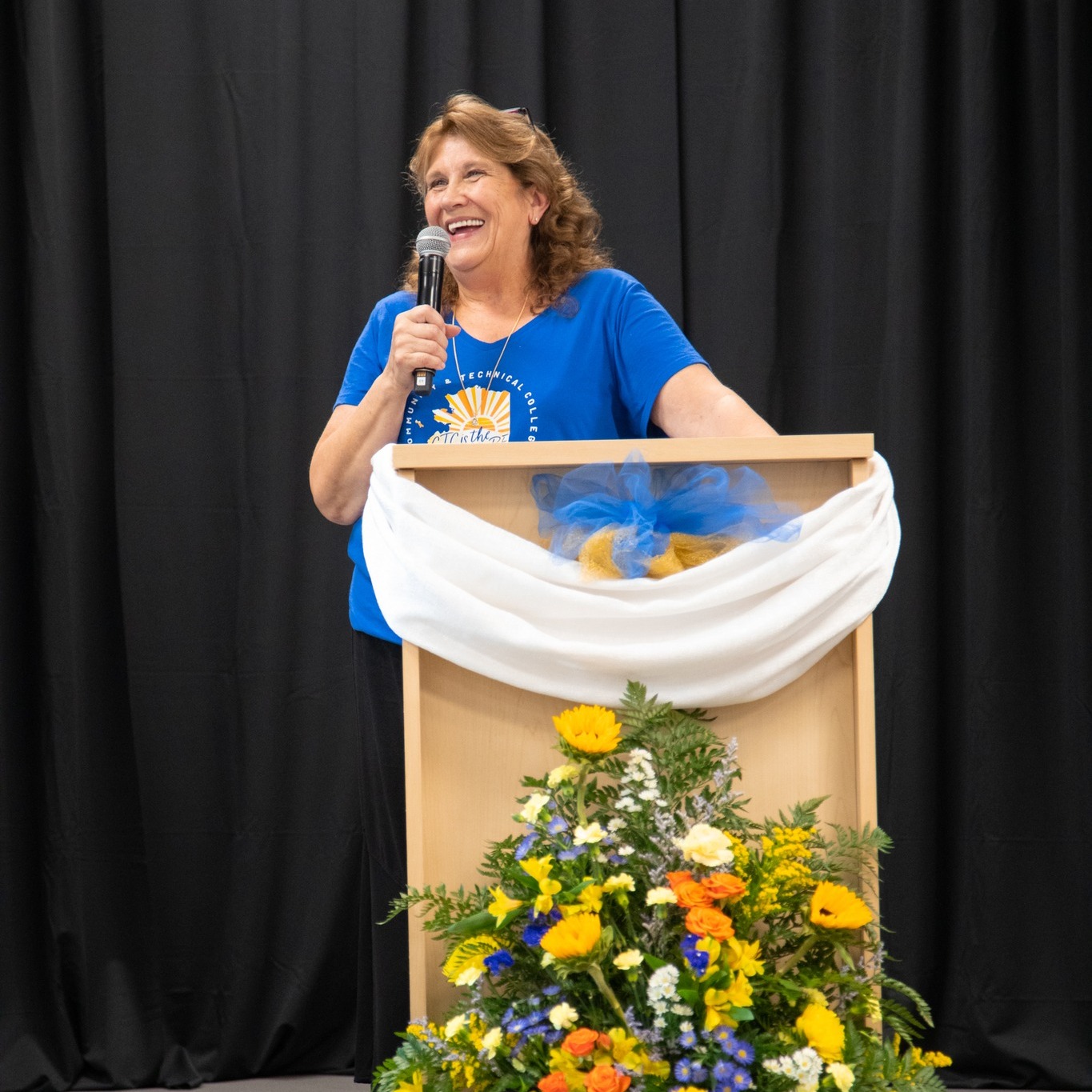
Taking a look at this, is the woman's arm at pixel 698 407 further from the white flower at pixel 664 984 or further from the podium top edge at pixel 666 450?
the white flower at pixel 664 984

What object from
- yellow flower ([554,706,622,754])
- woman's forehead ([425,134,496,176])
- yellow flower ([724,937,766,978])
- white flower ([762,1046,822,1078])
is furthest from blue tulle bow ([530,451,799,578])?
woman's forehead ([425,134,496,176])

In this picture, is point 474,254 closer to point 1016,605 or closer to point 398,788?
point 398,788

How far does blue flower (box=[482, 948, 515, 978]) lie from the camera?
3.83ft

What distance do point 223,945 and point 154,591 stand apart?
0.79 metres

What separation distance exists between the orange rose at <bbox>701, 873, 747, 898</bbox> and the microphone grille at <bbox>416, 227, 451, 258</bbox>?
33.3 inches

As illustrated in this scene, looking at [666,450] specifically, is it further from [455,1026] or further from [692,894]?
[455,1026]

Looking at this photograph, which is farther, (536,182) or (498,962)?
(536,182)

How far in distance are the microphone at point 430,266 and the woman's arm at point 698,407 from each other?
1.01ft

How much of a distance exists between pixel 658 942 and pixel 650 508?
418 mm

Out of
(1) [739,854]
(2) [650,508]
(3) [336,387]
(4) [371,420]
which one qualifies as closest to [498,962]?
(1) [739,854]

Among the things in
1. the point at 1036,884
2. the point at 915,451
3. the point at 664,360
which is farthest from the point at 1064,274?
the point at 664,360

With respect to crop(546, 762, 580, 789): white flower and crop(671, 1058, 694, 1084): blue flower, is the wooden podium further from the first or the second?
crop(671, 1058, 694, 1084): blue flower

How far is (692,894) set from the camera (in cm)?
113

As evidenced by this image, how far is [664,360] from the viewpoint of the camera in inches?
64.1
